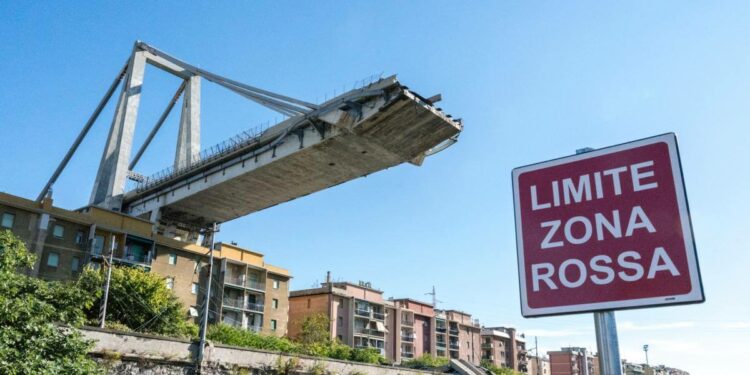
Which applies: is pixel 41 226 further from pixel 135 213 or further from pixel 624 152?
pixel 624 152

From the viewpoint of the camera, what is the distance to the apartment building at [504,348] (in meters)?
88.0

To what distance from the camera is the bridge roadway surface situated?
38531 mm

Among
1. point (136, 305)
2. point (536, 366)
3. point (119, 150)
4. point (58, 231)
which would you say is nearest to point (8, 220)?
point (58, 231)

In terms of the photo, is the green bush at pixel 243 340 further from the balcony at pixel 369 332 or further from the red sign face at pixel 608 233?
the red sign face at pixel 608 233

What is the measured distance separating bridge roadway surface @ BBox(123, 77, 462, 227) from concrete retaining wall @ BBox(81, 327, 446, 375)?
59.5 ft

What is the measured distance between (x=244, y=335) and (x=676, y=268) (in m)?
39.3

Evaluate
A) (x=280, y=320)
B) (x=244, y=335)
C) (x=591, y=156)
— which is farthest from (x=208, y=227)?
(x=591, y=156)

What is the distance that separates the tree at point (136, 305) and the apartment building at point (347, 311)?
24921mm

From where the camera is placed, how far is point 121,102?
60750 millimetres

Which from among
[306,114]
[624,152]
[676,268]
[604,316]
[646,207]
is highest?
[306,114]

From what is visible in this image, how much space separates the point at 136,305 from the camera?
3519 cm

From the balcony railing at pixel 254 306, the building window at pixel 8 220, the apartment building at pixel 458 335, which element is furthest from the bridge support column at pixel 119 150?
the apartment building at pixel 458 335

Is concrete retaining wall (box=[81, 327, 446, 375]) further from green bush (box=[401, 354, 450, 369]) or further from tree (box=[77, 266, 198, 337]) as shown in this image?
green bush (box=[401, 354, 450, 369])

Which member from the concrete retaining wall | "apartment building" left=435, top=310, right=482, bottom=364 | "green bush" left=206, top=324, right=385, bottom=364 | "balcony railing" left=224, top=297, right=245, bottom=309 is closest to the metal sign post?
the concrete retaining wall
